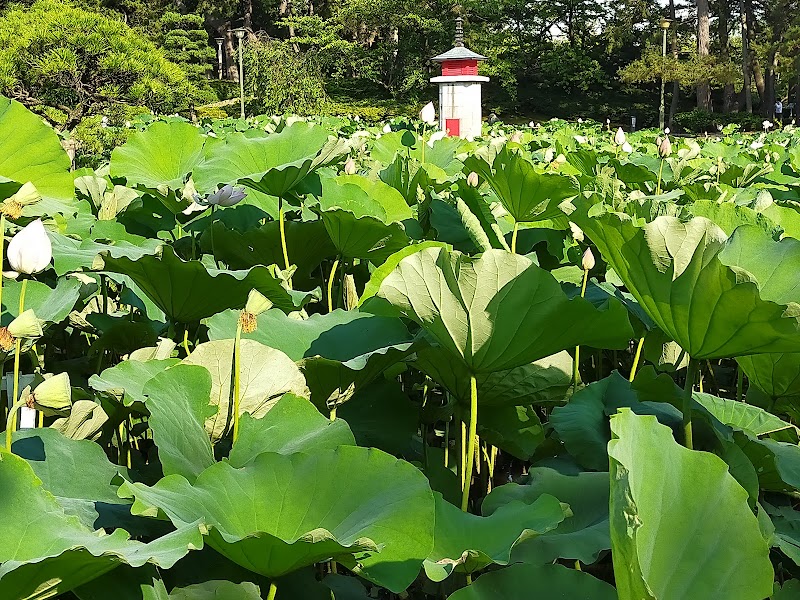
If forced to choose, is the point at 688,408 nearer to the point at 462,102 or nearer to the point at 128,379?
the point at 128,379

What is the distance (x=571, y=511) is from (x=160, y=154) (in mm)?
1343

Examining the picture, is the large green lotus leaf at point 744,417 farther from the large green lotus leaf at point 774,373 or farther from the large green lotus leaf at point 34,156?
the large green lotus leaf at point 34,156

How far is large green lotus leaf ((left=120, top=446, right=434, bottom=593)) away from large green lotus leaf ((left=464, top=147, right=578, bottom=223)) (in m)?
0.81

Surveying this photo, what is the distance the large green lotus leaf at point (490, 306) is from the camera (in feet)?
2.35

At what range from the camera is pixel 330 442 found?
686mm

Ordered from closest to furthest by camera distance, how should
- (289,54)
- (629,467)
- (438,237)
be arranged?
(629,467)
(438,237)
(289,54)

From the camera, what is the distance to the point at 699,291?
2.25 feet

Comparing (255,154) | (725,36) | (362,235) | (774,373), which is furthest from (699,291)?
(725,36)

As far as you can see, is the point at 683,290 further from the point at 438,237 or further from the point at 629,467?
the point at 438,237

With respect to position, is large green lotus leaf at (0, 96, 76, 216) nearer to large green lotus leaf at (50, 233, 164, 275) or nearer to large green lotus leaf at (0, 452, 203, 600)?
large green lotus leaf at (50, 233, 164, 275)

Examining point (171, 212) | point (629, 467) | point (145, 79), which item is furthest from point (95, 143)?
point (629, 467)

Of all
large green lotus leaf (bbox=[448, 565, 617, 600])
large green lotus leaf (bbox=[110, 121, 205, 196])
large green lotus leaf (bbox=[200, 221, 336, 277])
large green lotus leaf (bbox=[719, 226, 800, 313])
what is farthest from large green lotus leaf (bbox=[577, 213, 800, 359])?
large green lotus leaf (bbox=[110, 121, 205, 196])

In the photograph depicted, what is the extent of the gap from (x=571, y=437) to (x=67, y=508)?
44cm

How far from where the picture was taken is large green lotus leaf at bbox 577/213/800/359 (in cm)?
65
